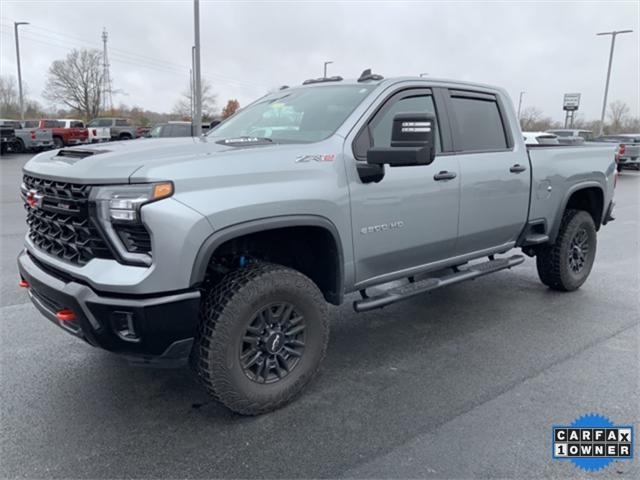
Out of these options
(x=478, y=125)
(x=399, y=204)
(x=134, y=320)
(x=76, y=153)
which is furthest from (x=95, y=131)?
(x=134, y=320)

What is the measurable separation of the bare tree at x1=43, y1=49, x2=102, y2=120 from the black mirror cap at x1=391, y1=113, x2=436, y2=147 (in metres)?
60.8

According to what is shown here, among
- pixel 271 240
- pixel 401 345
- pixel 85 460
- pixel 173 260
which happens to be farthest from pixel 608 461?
pixel 85 460

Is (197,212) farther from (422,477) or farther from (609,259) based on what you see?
(609,259)

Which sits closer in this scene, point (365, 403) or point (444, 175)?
point (365, 403)

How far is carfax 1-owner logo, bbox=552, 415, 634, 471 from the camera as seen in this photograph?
9.45 ft

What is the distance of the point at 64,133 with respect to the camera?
92.2 feet

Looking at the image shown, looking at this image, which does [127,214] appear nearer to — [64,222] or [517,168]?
[64,222]

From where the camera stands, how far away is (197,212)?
9.03ft

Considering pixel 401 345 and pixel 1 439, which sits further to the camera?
pixel 401 345

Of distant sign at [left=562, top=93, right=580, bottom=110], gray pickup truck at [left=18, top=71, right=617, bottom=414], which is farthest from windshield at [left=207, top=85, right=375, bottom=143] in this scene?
distant sign at [left=562, top=93, right=580, bottom=110]

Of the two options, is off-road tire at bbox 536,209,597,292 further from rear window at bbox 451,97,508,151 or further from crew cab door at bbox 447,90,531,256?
rear window at bbox 451,97,508,151

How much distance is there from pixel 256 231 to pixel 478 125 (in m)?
2.57

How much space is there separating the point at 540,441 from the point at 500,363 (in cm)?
104

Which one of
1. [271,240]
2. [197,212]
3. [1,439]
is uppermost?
[197,212]
